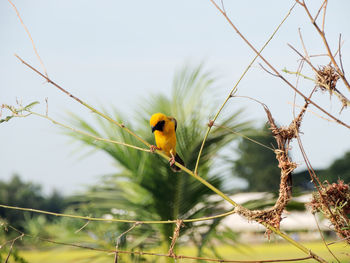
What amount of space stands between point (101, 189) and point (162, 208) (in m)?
1.07

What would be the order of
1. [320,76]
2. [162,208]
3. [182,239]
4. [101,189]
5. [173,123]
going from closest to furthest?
1. [320,76]
2. [173,123]
3. [162,208]
4. [182,239]
5. [101,189]

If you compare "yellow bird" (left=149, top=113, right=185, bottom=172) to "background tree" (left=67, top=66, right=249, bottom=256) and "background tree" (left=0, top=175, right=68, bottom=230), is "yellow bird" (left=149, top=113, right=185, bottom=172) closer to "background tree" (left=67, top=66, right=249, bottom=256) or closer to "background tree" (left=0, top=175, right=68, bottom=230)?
"background tree" (left=67, top=66, right=249, bottom=256)

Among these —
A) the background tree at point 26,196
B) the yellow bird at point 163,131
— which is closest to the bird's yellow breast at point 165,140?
the yellow bird at point 163,131

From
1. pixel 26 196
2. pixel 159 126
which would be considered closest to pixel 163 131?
pixel 159 126

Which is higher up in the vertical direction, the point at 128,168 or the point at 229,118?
the point at 229,118

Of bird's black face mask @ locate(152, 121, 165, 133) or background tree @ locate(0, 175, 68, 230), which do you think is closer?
bird's black face mask @ locate(152, 121, 165, 133)

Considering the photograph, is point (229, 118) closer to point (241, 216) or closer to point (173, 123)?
point (173, 123)

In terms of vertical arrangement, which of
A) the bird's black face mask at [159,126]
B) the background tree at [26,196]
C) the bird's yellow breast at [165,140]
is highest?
the background tree at [26,196]

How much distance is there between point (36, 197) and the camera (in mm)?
35562

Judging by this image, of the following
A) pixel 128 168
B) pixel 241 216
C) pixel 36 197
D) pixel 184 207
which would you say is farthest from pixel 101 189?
pixel 36 197

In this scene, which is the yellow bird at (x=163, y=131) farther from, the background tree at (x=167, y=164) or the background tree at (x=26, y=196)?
the background tree at (x=26, y=196)

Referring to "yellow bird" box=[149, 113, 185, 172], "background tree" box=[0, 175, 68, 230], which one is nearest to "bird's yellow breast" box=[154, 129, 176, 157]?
"yellow bird" box=[149, 113, 185, 172]

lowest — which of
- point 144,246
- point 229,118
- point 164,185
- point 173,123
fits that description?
point 144,246

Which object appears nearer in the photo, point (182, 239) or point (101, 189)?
point (182, 239)
